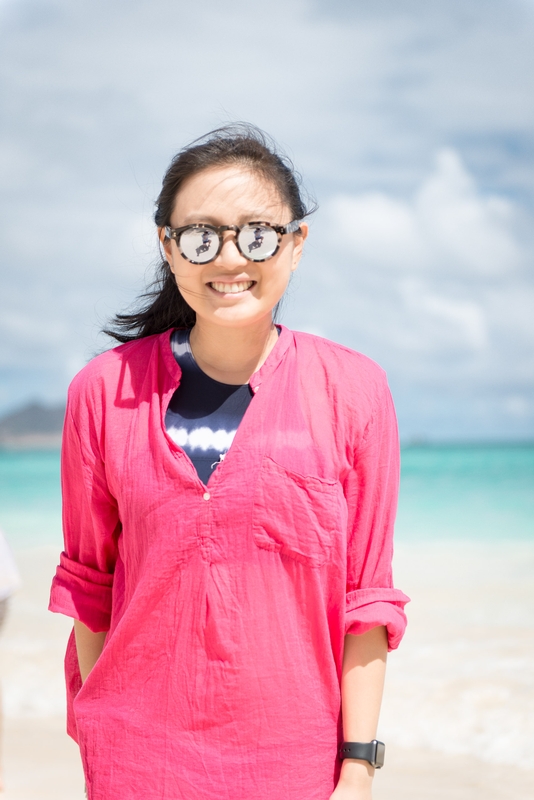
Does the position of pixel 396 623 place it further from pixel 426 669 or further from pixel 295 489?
pixel 426 669

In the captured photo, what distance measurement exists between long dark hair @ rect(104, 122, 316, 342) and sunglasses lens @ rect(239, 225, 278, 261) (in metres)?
0.13

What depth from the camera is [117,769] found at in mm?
1565

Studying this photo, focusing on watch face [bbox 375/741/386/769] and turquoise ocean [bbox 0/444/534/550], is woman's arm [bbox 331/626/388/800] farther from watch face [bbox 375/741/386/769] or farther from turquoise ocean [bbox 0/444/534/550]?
turquoise ocean [bbox 0/444/534/550]

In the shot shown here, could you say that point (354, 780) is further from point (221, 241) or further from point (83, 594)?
point (221, 241)

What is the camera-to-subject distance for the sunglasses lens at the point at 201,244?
5.28 ft

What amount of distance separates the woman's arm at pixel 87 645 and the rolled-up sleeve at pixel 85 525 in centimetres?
2

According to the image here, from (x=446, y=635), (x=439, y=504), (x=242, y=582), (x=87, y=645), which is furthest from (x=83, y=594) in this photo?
(x=439, y=504)

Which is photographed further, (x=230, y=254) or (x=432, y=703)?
(x=432, y=703)

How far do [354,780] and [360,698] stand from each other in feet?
0.49

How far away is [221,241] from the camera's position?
1611 millimetres

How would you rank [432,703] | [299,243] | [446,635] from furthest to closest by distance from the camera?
[446,635], [432,703], [299,243]

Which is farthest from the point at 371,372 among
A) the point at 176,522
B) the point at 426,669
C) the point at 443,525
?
the point at 443,525

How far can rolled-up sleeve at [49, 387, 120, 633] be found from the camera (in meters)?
1.68

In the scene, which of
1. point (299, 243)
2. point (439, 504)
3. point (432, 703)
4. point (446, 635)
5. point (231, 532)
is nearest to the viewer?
point (231, 532)
